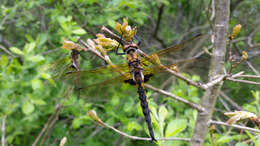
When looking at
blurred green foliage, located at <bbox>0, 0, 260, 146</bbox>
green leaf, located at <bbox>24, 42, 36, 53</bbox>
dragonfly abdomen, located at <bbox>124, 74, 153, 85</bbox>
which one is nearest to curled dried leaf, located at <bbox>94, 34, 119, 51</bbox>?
dragonfly abdomen, located at <bbox>124, 74, 153, 85</bbox>

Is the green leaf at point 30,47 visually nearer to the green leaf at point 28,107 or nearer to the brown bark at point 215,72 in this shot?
the green leaf at point 28,107

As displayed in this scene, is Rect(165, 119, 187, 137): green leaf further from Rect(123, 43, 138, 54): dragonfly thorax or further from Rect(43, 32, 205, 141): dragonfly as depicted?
Rect(123, 43, 138, 54): dragonfly thorax

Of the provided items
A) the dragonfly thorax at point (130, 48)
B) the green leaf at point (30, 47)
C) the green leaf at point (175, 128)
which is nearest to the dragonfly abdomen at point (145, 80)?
the dragonfly thorax at point (130, 48)

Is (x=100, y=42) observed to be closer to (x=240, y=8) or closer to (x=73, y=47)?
(x=73, y=47)

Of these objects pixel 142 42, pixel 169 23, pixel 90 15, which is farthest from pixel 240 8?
pixel 142 42

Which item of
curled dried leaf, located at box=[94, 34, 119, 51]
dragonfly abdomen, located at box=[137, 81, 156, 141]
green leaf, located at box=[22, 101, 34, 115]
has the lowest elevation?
green leaf, located at box=[22, 101, 34, 115]

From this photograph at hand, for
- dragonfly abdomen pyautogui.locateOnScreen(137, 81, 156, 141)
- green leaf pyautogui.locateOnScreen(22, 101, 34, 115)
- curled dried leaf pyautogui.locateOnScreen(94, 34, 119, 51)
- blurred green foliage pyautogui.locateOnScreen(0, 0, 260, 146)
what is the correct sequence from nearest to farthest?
curled dried leaf pyautogui.locateOnScreen(94, 34, 119, 51), dragonfly abdomen pyautogui.locateOnScreen(137, 81, 156, 141), blurred green foliage pyautogui.locateOnScreen(0, 0, 260, 146), green leaf pyautogui.locateOnScreen(22, 101, 34, 115)

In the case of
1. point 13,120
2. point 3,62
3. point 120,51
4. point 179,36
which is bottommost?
point 13,120

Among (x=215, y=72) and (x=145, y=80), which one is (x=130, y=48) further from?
(x=215, y=72)
